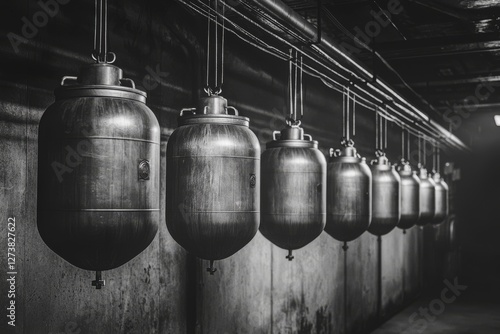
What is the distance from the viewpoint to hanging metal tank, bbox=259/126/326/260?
362cm

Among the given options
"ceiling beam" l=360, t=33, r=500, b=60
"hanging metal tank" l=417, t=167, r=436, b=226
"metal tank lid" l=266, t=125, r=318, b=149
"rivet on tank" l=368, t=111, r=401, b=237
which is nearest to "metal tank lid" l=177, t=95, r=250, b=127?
"metal tank lid" l=266, t=125, r=318, b=149

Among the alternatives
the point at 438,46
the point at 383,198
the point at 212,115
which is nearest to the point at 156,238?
the point at 212,115

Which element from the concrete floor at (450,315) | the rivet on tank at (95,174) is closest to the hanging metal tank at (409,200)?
the concrete floor at (450,315)

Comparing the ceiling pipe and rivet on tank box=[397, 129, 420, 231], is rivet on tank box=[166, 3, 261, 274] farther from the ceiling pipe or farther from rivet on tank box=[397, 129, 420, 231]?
rivet on tank box=[397, 129, 420, 231]

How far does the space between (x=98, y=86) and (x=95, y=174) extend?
0.36 metres

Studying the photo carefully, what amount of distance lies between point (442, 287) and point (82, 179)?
13237 mm

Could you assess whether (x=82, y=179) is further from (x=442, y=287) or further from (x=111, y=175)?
(x=442, y=287)

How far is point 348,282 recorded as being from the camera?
27.6 feet

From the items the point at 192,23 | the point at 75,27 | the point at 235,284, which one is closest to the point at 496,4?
the point at 192,23

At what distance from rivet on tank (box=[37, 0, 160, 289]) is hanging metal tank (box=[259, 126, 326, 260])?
138cm

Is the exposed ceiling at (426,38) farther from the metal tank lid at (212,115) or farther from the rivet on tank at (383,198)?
the metal tank lid at (212,115)

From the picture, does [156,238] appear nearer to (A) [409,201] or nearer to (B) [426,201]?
(A) [409,201]

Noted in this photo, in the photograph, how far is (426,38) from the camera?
6.34m

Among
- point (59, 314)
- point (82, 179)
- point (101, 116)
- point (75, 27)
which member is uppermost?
point (75, 27)
